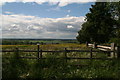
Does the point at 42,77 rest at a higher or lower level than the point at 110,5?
lower

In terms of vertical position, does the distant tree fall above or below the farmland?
above

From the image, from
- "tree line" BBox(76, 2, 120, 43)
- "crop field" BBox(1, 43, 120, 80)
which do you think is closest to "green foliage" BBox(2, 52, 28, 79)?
"crop field" BBox(1, 43, 120, 80)

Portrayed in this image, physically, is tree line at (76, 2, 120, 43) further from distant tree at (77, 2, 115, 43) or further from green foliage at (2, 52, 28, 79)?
green foliage at (2, 52, 28, 79)

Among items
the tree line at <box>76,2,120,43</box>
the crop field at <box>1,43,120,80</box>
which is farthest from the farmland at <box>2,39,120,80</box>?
the tree line at <box>76,2,120,43</box>

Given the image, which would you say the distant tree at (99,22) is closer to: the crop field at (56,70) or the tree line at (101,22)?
the tree line at (101,22)

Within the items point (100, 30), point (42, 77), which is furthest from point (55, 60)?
point (100, 30)

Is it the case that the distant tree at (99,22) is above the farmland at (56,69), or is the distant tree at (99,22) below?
above

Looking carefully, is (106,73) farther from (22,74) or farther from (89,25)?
(89,25)

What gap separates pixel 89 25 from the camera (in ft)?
111

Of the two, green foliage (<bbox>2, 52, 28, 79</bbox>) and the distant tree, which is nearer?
green foliage (<bbox>2, 52, 28, 79</bbox>)

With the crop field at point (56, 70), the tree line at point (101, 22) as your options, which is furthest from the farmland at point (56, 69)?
the tree line at point (101, 22)

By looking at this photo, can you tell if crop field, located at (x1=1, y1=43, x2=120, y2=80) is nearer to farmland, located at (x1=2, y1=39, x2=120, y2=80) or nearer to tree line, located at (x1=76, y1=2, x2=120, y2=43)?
farmland, located at (x1=2, y1=39, x2=120, y2=80)

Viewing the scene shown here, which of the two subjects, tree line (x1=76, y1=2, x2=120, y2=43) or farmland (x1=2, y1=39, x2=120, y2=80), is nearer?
farmland (x1=2, y1=39, x2=120, y2=80)

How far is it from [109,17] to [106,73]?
91.7 feet
